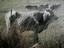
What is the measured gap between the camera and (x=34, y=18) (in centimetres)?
285

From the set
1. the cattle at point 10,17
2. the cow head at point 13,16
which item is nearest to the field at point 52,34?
the cattle at point 10,17

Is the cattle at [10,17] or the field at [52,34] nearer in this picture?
the field at [52,34]

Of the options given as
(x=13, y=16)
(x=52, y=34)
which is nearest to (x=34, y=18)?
(x=13, y=16)

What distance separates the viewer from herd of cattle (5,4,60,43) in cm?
275

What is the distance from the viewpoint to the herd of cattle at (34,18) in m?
2.75

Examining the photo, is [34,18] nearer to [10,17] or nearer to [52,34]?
[10,17]

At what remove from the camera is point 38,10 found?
303cm

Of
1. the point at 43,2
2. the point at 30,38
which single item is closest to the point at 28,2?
the point at 43,2

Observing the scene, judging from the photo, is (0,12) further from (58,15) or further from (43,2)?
(58,15)

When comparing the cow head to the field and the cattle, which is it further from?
the field

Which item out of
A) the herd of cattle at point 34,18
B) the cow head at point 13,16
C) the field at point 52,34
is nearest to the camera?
the field at point 52,34

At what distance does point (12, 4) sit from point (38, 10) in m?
0.57

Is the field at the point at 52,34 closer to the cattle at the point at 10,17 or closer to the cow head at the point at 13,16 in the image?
the cattle at the point at 10,17

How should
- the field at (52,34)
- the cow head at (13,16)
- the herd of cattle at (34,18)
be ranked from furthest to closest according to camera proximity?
the cow head at (13,16) < the herd of cattle at (34,18) < the field at (52,34)
